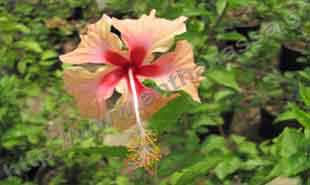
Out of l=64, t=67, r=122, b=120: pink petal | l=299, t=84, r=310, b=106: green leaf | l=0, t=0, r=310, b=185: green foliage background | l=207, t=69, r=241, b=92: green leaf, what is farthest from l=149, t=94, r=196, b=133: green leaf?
l=207, t=69, r=241, b=92: green leaf

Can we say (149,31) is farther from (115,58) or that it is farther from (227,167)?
(227,167)

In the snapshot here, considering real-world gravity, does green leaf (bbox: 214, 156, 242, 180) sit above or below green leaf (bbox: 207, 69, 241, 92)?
below

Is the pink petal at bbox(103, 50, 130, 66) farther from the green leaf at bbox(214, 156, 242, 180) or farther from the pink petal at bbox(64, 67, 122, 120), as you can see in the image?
the green leaf at bbox(214, 156, 242, 180)

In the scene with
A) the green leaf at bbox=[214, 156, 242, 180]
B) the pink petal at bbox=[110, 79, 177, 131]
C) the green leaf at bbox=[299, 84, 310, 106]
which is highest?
the pink petal at bbox=[110, 79, 177, 131]

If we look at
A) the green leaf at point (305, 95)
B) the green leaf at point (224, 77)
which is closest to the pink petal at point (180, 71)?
the green leaf at point (305, 95)

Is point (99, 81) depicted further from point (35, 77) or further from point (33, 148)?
point (35, 77)

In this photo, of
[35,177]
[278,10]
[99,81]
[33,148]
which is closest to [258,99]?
[278,10]

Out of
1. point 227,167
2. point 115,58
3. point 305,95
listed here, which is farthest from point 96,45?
point 227,167

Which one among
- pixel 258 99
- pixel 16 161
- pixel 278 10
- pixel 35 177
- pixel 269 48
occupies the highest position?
pixel 278 10
